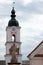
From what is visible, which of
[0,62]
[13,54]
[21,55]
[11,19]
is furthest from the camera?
[0,62]

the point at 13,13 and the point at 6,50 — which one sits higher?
the point at 13,13

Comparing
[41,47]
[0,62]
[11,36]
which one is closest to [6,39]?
[11,36]

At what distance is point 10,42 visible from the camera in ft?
205

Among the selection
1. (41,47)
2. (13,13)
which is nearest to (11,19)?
(13,13)

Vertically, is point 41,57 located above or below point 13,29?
below

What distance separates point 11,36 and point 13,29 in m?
1.21

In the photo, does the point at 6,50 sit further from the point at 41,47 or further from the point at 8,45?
the point at 41,47

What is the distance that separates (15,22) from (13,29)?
1.15 m

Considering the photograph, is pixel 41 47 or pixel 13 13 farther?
pixel 13 13

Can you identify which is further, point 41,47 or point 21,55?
point 21,55

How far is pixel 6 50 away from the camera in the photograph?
6278cm

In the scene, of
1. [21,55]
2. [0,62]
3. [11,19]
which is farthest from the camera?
[0,62]

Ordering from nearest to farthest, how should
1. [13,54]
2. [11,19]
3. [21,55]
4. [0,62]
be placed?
[13,54] < [21,55] < [11,19] < [0,62]

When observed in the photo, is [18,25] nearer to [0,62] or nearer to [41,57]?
[0,62]
